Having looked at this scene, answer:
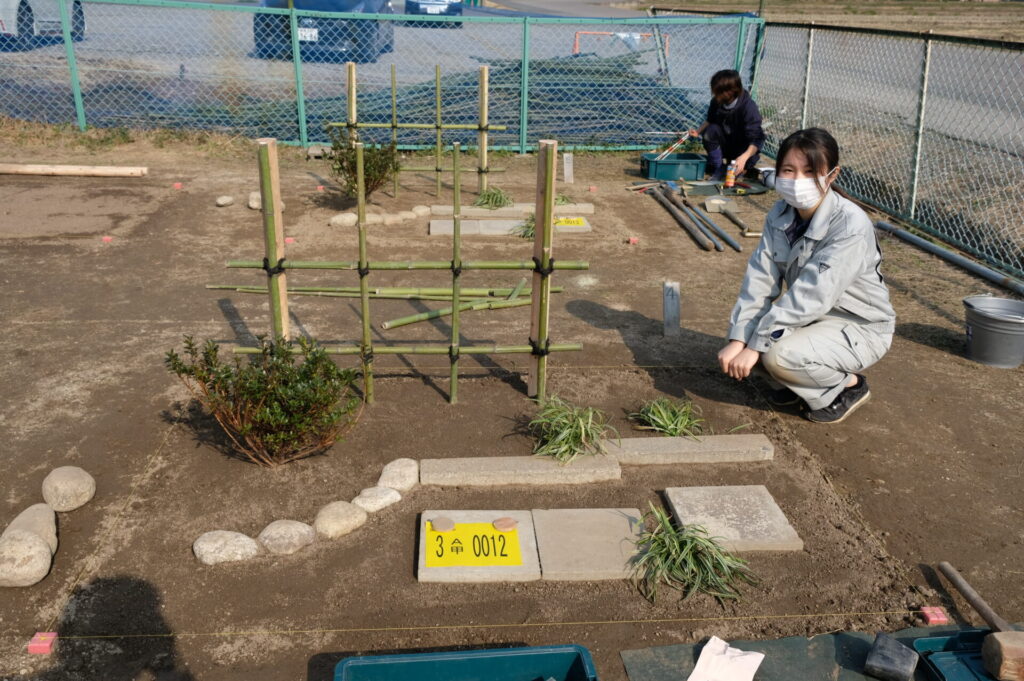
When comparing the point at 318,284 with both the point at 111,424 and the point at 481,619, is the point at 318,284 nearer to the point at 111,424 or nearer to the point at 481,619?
the point at 111,424

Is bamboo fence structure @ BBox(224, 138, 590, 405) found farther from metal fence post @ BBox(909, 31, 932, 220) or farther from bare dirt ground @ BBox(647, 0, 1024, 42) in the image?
bare dirt ground @ BBox(647, 0, 1024, 42)

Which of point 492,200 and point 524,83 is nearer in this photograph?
point 492,200

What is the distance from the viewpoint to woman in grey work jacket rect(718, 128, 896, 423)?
4.19 meters

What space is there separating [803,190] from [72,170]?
26.0ft

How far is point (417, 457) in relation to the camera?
4051mm

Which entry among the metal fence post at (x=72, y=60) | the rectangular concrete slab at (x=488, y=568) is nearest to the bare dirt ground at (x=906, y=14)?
the metal fence post at (x=72, y=60)

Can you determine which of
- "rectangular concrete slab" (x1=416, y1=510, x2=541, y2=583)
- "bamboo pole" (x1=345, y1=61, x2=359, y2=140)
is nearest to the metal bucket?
"rectangular concrete slab" (x1=416, y1=510, x2=541, y2=583)

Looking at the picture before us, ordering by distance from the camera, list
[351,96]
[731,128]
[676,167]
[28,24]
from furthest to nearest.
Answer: [28,24] → [676,167] → [731,128] → [351,96]

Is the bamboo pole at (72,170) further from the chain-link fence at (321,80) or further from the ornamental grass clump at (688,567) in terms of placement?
the ornamental grass clump at (688,567)

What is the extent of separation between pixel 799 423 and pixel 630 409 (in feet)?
2.97

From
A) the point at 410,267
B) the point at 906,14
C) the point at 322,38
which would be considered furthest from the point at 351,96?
the point at 906,14

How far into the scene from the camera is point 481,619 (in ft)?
10.1

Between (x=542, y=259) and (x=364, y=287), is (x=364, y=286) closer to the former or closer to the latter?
(x=364, y=287)

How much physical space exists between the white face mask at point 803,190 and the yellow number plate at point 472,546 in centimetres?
216
